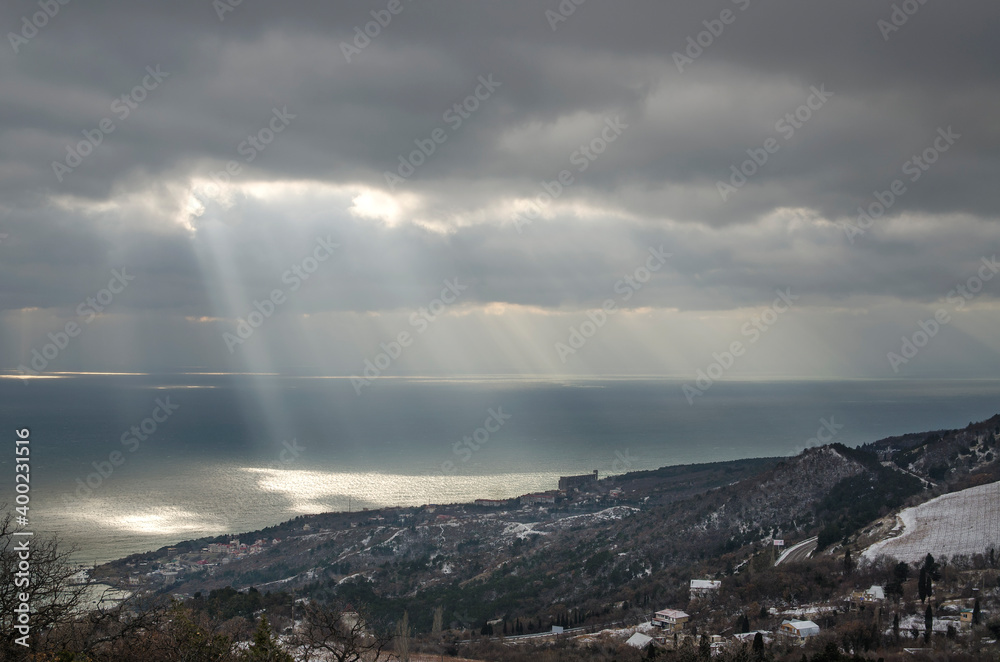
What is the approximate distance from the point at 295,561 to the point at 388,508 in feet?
72.4

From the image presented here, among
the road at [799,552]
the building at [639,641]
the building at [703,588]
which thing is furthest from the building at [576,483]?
the building at [639,641]

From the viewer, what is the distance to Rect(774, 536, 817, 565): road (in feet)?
153

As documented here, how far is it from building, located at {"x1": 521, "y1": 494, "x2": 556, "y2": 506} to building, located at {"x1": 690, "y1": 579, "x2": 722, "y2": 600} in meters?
38.4

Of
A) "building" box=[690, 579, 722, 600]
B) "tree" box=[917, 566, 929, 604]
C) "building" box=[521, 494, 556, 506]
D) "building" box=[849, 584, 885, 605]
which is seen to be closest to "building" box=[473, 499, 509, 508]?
"building" box=[521, 494, 556, 506]

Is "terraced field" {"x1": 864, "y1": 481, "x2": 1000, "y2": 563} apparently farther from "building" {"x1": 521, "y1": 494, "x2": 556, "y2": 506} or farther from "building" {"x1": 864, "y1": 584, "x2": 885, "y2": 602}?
"building" {"x1": 521, "y1": 494, "x2": 556, "y2": 506}

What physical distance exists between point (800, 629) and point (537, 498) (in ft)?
175

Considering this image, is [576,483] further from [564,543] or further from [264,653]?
[264,653]

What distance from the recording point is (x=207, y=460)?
106m

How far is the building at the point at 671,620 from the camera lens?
3484cm

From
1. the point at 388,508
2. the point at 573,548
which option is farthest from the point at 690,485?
the point at 388,508

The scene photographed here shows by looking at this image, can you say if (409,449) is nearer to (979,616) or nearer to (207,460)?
(207,460)

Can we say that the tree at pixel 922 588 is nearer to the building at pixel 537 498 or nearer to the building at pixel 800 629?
the building at pixel 800 629

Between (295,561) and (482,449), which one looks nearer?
(295,561)

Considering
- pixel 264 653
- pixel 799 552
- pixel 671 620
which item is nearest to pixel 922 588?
pixel 671 620
